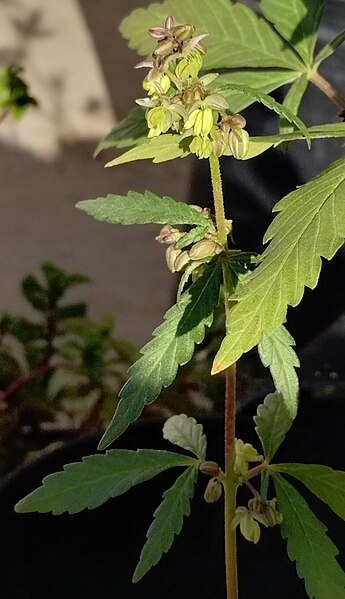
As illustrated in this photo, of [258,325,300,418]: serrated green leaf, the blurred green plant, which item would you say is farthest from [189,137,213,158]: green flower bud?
the blurred green plant

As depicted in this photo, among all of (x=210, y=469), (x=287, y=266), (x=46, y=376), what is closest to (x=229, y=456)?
(x=210, y=469)

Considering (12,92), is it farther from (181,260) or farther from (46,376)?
(181,260)

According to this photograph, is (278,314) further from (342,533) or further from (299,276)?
(342,533)

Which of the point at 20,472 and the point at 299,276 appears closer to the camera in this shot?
the point at 299,276

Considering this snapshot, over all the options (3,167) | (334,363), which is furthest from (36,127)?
(334,363)

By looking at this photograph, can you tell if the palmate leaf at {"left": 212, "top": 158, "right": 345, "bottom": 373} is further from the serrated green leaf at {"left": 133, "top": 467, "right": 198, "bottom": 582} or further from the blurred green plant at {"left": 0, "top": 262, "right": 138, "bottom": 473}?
the blurred green plant at {"left": 0, "top": 262, "right": 138, "bottom": 473}

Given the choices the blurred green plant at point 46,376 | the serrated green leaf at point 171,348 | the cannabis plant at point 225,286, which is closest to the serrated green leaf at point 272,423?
the cannabis plant at point 225,286

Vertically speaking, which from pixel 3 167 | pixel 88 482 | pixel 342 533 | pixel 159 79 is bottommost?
pixel 342 533

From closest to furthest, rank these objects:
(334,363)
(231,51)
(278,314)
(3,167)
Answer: (278,314)
(231,51)
(334,363)
(3,167)
